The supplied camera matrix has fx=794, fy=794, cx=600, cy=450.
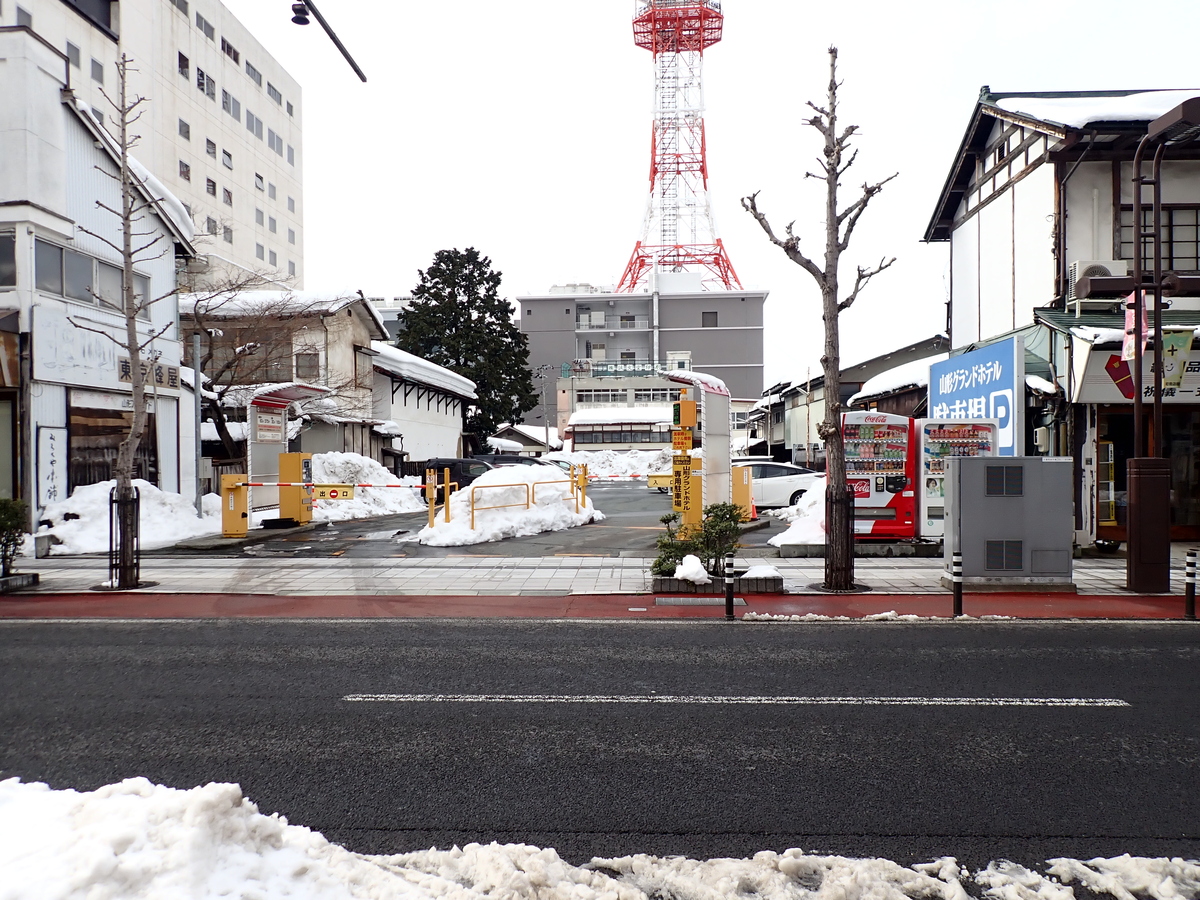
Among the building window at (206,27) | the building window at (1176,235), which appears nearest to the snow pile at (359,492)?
the building window at (1176,235)

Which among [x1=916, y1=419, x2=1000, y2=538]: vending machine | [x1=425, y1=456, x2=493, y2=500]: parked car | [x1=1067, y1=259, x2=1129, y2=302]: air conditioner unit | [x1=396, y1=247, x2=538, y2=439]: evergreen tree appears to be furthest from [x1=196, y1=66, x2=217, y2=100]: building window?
[x1=1067, y1=259, x2=1129, y2=302]: air conditioner unit

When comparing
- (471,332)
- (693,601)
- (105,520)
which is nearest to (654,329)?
(471,332)

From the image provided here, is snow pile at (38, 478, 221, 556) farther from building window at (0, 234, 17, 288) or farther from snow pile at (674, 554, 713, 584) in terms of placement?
snow pile at (674, 554, 713, 584)

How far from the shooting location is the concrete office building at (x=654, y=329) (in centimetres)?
8181

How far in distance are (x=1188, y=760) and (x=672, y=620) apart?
→ 19.0ft

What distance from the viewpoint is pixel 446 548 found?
679 inches

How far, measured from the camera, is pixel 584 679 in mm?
7281

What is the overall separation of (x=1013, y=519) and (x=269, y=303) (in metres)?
26.8

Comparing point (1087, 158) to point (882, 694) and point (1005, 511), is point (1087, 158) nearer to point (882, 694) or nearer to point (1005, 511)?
point (1005, 511)

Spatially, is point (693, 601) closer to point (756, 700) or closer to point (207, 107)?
point (756, 700)

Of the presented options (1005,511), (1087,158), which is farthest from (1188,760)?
(1087,158)

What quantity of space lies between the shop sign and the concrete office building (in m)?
60.7

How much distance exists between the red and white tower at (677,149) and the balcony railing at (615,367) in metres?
10.8

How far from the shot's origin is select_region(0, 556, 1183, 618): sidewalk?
1084 cm
